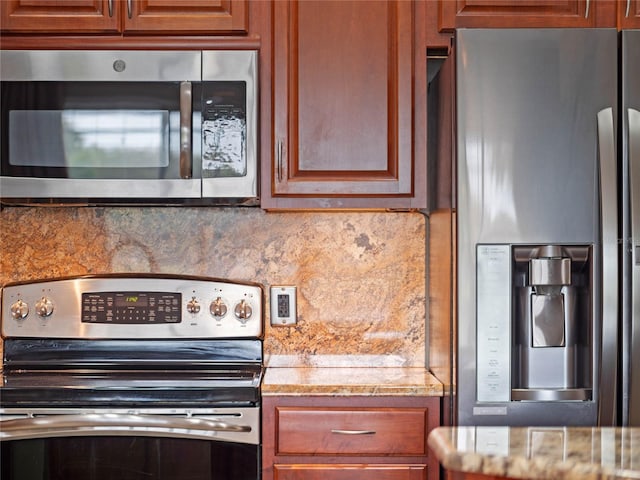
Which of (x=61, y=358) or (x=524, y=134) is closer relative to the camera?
(x=524, y=134)

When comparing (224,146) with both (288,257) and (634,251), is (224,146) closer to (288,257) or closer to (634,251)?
(288,257)

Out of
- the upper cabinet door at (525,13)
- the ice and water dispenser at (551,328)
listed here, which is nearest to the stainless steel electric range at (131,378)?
the ice and water dispenser at (551,328)

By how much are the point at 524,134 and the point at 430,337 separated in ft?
2.61

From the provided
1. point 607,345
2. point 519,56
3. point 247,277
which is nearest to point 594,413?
point 607,345

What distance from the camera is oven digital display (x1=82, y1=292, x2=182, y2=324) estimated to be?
2295mm

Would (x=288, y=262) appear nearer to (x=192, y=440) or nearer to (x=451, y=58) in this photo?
(x=192, y=440)

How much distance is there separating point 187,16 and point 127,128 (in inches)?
15.3

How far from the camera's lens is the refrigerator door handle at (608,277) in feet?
5.79

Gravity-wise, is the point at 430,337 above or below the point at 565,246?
below

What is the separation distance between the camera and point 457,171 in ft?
5.92

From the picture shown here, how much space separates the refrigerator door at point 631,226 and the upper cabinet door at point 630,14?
0.64 feet

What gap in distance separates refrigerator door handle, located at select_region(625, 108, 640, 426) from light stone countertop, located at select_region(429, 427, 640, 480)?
30.1 inches

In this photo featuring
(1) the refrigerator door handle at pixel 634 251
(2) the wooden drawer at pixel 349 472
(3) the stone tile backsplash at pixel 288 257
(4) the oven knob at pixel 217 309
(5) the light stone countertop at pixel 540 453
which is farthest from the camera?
(3) the stone tile backsplash at pixel 288 257

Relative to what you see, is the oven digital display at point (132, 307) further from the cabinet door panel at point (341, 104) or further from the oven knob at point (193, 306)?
→ the cabinet door panel at point (341, 104)
